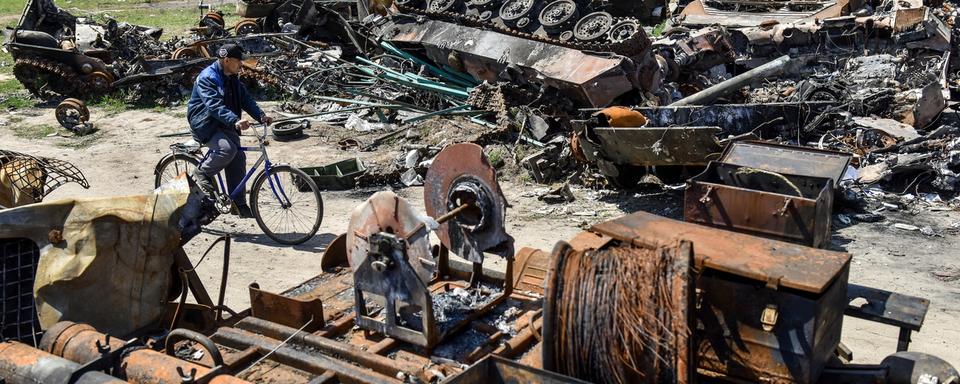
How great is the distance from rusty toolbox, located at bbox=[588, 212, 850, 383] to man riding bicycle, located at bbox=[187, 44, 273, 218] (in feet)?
17.5

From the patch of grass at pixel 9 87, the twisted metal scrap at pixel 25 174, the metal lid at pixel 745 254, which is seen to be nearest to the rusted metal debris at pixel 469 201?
the metal lid at pixel 745 254

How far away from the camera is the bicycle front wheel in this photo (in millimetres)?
9086

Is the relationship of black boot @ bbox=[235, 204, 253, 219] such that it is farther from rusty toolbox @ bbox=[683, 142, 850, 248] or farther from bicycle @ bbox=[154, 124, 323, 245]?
rusty toolbox @ bbox=[683, 142, 850, 248]

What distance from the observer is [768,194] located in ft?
21.2

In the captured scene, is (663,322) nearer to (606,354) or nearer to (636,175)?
(606,354)

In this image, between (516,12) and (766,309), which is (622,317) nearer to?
(766,309)

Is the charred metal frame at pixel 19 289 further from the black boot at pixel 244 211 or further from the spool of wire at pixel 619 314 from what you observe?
the black boot at pixel 244 211

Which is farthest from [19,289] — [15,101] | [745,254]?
[15,101]

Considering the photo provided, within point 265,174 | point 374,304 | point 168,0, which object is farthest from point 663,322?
point 168,0

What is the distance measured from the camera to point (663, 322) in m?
3.87

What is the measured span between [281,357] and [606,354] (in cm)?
176

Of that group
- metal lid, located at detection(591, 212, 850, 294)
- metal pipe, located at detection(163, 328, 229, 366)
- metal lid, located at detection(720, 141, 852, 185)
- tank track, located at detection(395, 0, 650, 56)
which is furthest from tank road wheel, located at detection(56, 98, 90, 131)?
metal lid, located at detection(591, 212, 850, 294)

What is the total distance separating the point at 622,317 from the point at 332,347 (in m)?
1.63

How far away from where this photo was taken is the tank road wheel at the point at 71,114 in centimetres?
1488
